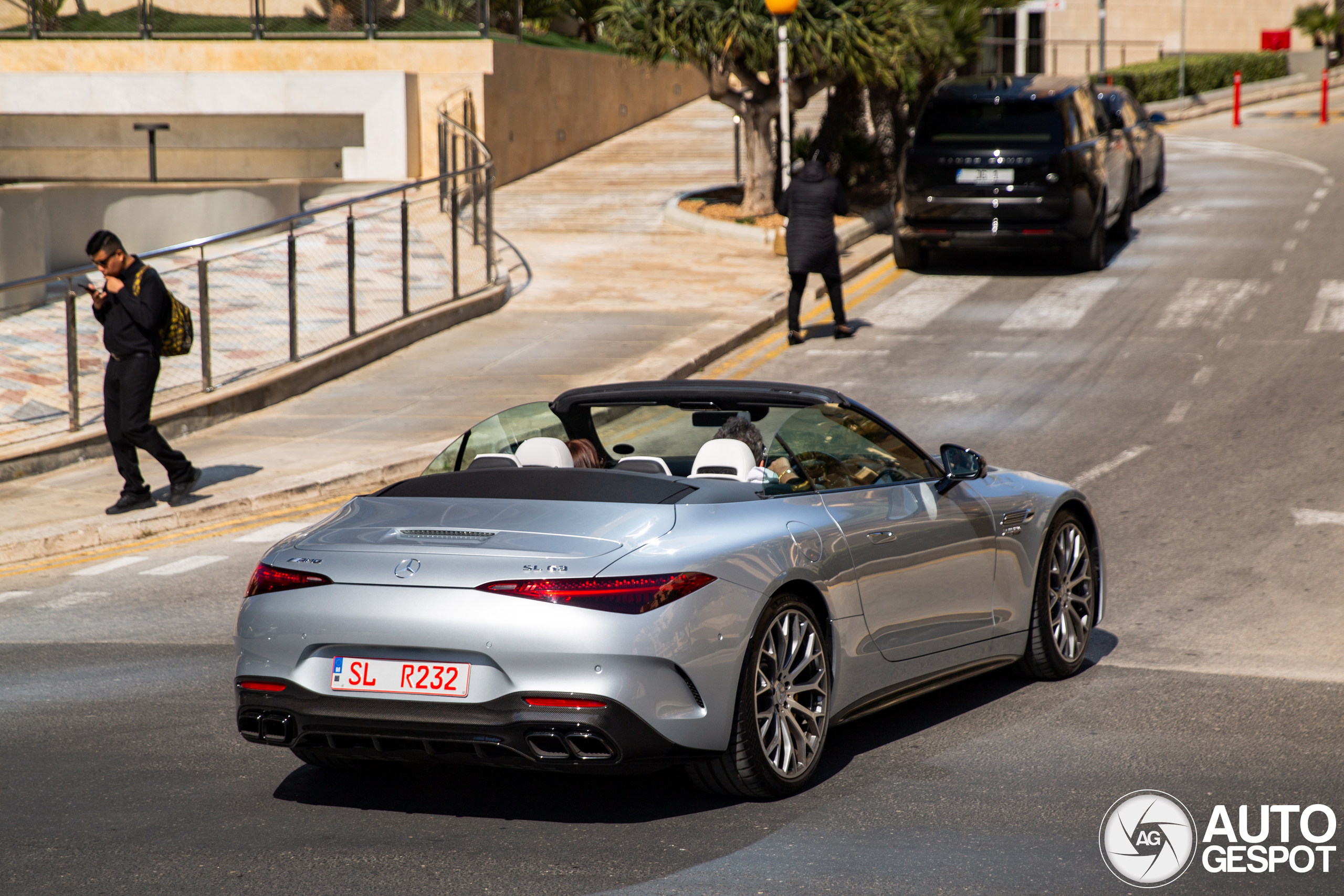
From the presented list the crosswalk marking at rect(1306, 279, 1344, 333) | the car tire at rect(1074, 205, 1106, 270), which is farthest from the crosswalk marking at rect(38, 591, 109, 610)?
the car tire at rect(1074, 205, 1106, 270)

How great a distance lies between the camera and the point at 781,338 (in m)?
17.3

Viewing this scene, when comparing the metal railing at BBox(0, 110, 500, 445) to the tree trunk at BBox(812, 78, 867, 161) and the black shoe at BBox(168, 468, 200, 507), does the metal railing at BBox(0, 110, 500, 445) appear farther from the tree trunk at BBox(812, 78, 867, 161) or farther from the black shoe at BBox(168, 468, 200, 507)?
the tree trunk at BBox(812, 78, 867, 161)

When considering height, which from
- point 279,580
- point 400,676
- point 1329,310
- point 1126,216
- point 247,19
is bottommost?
point 1329,310

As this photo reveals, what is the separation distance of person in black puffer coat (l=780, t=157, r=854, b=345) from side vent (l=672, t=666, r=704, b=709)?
11.7m

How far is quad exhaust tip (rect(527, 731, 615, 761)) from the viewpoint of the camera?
4.81 metres

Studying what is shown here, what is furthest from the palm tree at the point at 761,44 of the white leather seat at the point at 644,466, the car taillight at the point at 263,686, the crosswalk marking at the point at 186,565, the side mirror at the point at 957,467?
the car taillight at the point at 263,686

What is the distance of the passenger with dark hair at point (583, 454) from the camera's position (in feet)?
20.6

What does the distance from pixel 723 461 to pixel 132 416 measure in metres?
6.46

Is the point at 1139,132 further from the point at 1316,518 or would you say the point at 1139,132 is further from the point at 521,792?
the point at 521,792

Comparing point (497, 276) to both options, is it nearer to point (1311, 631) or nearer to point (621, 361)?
point (621, 361)

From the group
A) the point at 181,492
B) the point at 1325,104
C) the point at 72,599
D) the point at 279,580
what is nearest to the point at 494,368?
the point at 181,492

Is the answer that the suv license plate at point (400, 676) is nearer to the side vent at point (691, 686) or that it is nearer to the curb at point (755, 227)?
the side vent at point (691, 686)

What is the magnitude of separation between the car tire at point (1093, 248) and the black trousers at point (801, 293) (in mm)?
4127

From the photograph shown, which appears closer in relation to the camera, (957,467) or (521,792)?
(521,792)
